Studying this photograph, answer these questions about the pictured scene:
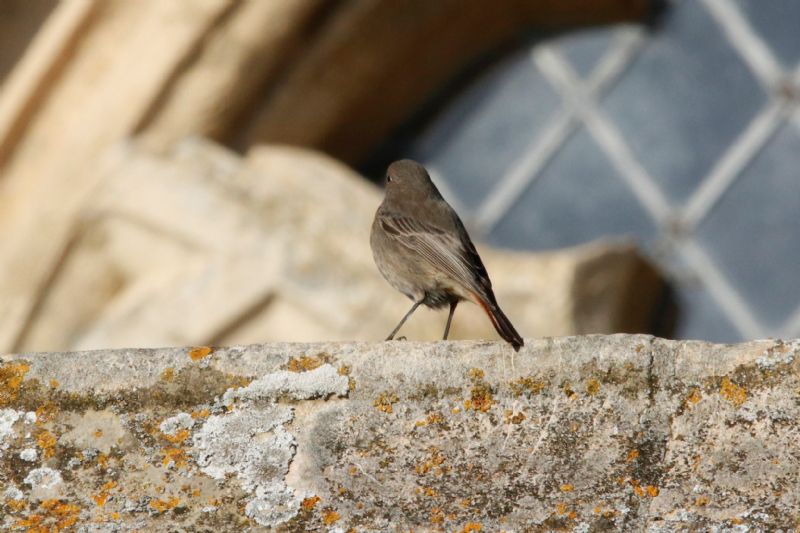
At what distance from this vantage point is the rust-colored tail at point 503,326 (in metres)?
3.23

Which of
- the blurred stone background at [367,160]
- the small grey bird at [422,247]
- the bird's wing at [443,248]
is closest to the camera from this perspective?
the bird's wing at [443,248]

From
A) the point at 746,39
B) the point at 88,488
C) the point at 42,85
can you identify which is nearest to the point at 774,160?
the point at 746,39

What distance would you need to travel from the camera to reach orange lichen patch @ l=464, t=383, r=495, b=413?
3.13 metres

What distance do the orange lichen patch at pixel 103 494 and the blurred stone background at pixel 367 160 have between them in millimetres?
2962

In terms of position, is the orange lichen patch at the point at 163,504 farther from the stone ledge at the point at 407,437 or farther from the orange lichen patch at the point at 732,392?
the orange lichen patch at the point at 732,392

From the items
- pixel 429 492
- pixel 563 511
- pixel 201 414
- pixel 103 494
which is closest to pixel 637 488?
pixel 563 511

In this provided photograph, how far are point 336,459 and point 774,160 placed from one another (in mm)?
4704

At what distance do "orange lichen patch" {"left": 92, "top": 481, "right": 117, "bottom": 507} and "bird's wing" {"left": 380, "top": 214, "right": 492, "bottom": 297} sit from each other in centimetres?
195

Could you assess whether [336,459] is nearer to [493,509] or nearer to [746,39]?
[493,509]

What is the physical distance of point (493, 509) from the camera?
3.03 metres

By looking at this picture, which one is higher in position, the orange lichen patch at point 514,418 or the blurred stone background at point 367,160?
the blurred stone background at point 367,160

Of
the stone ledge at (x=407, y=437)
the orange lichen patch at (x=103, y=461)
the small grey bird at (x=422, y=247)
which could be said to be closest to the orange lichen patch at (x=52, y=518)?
the stone ledge at (x=407, y=437)

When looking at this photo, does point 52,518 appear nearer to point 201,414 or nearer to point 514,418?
point 201,414

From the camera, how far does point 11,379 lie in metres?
3.16
